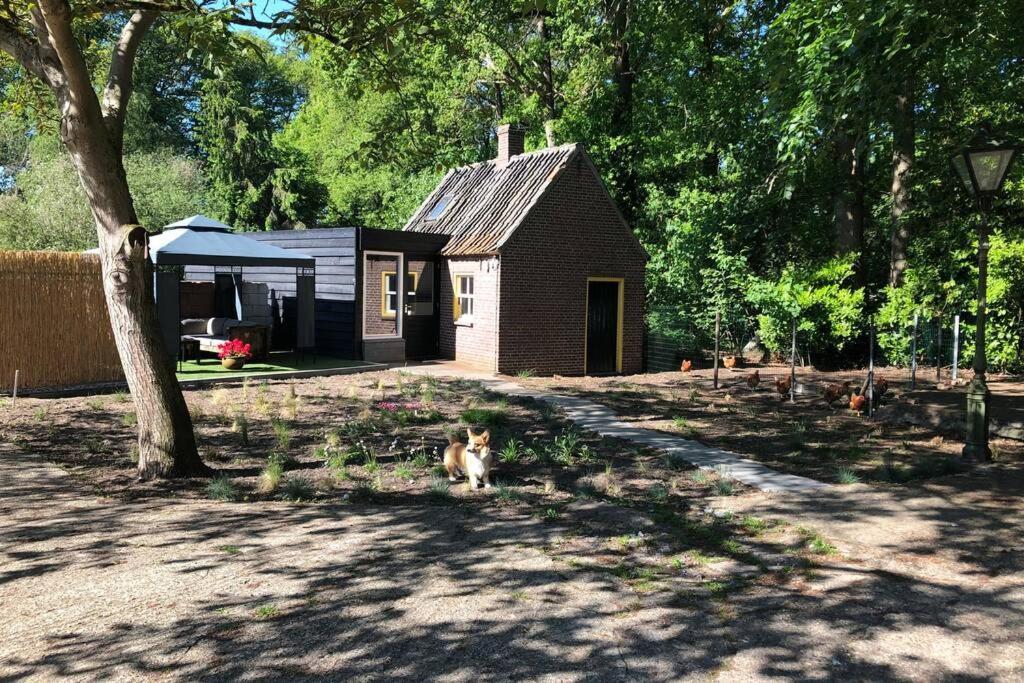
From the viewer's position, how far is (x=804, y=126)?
41.1 ft

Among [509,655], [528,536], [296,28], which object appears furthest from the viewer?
[296,28]

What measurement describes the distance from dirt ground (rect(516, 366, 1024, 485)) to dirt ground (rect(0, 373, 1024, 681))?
0.99 m

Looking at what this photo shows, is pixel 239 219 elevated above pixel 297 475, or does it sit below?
above

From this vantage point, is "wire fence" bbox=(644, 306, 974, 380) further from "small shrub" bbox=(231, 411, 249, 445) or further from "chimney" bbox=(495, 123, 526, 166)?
"small shrub" bbox=(231, 411, 249, 445)

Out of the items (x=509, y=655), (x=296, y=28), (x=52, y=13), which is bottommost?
(x=509, y=655)

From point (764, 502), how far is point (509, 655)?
4.19 m

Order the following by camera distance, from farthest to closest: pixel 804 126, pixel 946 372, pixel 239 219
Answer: pixel 239 219
pixel 946 372
pixel 804 126

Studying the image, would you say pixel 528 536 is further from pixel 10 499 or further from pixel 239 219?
pixel 239 219

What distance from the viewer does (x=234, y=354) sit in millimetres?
17266

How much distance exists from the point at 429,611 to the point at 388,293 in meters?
17.2

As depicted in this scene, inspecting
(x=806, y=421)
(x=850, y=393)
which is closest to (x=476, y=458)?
(x=806, y=421)

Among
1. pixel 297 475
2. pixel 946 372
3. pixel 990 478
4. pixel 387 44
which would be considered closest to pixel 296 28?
pixel 387 44

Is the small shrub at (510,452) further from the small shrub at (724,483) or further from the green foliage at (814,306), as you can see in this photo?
the green foliage at (814,306)

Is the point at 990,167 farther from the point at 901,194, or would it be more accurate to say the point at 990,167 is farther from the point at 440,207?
the point at 440,207
